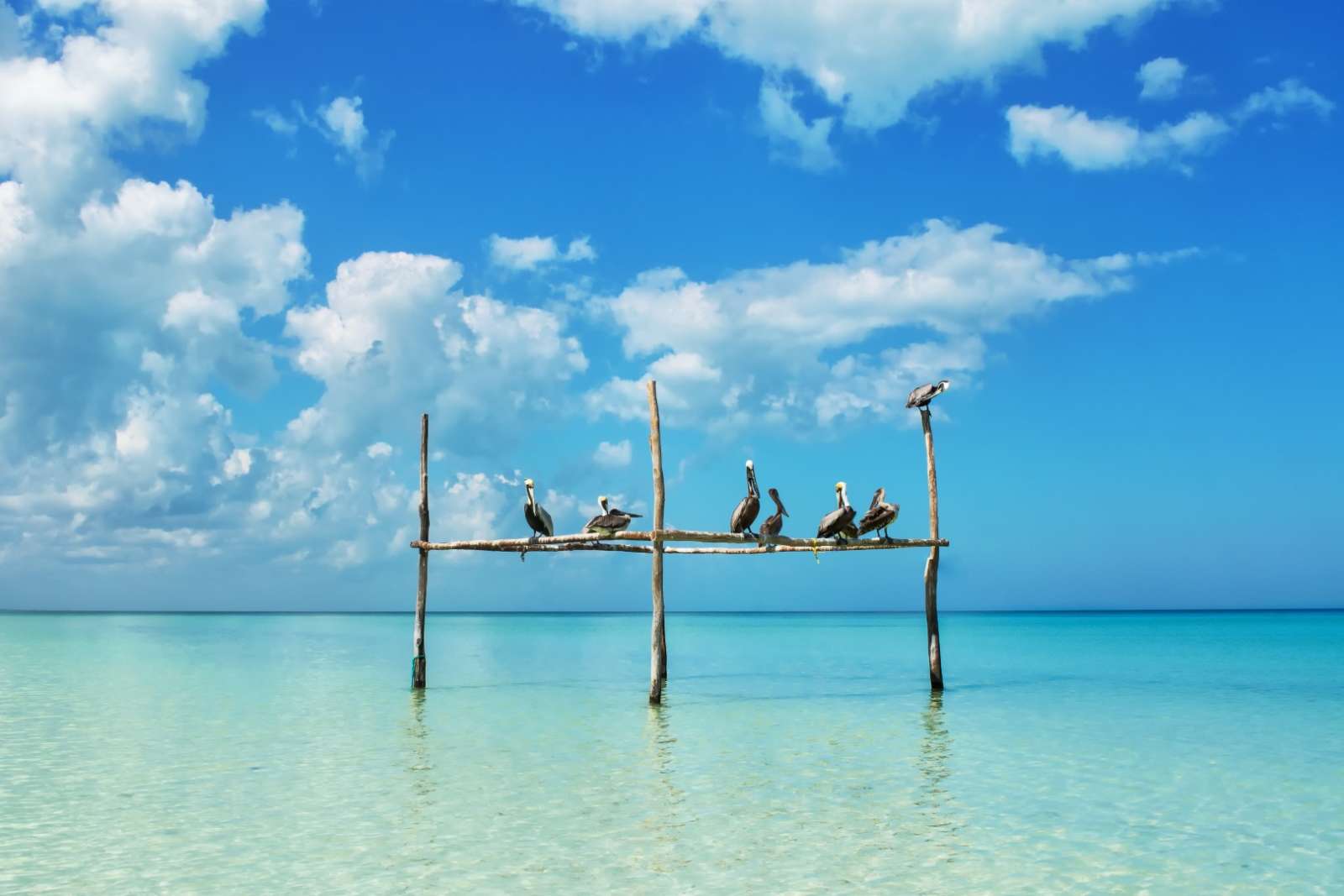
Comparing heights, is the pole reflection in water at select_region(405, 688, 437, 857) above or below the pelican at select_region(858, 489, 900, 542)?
below

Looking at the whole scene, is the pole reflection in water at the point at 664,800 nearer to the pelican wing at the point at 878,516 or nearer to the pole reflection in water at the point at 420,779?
the pole reflection in water at the point at 420,779

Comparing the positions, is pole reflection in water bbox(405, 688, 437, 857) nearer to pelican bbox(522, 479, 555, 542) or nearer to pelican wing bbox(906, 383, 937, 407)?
pelican bbox(522, 479, 555, 542)

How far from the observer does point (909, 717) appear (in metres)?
18.5

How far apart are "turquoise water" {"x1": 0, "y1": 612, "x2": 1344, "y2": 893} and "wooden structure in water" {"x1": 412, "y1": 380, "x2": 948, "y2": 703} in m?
1.47

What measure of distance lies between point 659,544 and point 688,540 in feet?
1.70

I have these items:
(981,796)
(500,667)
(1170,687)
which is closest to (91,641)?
(500,667)

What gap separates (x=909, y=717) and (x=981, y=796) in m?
6.61

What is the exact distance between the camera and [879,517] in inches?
764

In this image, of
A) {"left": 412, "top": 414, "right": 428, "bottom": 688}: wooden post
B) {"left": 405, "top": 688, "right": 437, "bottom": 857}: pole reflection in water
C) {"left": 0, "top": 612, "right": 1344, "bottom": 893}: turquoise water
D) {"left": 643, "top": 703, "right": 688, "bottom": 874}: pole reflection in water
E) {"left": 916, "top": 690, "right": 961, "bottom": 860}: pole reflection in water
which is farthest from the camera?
{"left": 412, "top": 414, "right": 428, "bottom": 688}: wooden post

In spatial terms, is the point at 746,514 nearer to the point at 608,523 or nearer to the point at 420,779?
the point at 608,523

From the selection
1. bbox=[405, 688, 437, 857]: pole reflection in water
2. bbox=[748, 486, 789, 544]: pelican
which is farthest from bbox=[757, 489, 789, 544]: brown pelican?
bbox=[405, 688, 437, 857]: pole reflection in water

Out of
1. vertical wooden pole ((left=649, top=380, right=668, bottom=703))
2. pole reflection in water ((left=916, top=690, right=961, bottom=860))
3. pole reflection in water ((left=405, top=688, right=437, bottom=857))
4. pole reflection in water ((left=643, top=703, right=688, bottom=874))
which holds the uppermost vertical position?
vertical wooden pole ((left=649, top=380, right=668, bottom=703))

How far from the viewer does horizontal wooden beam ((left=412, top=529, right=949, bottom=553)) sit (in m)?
18.4

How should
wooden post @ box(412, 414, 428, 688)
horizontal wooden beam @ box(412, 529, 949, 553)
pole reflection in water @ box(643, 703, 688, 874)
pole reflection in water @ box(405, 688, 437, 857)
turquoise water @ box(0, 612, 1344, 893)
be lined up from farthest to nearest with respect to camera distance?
wooden post @ box(412, 414, 428, 688) → horizontal wooden beam @ box(412, 529, 949, 553) → pole reflection in water @ box(405, 688, 437, 857) → pole reflection in water @ box(643, 703, 688, 874) → turquoise water @ box(0, 612, 1344, 893)
